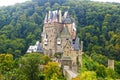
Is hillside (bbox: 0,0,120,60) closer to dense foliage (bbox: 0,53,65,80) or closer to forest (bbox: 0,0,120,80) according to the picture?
forest (bbox: 0,0,120,80)

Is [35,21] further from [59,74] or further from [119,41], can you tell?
[59,74]

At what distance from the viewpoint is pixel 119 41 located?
116m

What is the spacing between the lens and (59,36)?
254 ft

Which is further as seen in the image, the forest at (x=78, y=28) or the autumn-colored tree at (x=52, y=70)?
the forest at (x=78, y=28)

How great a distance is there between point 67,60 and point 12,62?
9.12 m

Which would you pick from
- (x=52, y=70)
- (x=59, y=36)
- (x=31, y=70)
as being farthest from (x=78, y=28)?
(x=31, y=70)

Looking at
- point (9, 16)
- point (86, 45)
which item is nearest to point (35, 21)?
point (9, 16)

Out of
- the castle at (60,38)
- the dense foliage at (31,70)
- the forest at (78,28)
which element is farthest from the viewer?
the forest at (78,28)

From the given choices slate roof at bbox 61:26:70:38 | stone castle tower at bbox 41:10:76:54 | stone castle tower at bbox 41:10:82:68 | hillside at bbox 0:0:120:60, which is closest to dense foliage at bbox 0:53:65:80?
stone castle tower at bbox 41:10:82:68

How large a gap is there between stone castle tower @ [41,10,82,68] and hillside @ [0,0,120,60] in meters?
17.4

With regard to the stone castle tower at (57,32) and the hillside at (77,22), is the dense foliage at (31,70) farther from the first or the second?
the hillside at (77,22)

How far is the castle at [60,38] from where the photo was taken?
74500 mm

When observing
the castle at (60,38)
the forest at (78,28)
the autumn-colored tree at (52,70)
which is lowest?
the forest at (78,28)

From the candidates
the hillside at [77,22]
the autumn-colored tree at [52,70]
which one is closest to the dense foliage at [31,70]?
the autumn-colored tree at [52,70]
